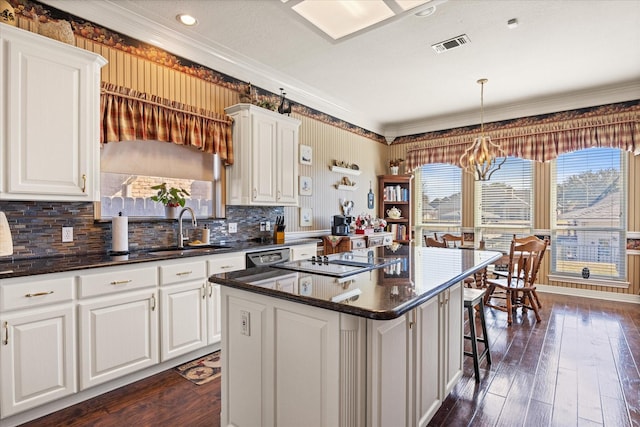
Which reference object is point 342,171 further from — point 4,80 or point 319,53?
point 4,80

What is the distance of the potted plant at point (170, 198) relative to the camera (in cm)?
304

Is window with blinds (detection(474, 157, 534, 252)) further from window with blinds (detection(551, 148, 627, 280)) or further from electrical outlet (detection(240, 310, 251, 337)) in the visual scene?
electrical outlet (detection(240, 310, 251, 337))

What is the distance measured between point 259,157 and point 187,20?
136 cm

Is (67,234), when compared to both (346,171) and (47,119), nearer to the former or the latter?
(47,119)

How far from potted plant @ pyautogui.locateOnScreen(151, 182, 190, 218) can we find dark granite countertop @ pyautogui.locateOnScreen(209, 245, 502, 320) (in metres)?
1.54

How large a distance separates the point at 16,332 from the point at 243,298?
1372mm

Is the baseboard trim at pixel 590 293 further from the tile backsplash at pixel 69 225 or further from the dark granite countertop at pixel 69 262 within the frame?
the tile backsplash at pixel 69 225

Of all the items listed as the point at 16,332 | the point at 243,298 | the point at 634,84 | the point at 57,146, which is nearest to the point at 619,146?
the point at 634,84

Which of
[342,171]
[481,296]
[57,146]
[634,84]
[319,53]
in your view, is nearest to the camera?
[57,146]

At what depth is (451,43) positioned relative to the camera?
3350mm

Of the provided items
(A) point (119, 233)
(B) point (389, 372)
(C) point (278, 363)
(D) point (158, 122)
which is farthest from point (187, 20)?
(B) point (389, 372)

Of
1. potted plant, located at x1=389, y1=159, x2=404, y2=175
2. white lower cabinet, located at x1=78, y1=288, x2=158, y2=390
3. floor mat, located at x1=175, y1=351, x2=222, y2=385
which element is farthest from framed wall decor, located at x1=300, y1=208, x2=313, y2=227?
white lower cabinet, located at x1=78, y1=288, x2=158, y2=390

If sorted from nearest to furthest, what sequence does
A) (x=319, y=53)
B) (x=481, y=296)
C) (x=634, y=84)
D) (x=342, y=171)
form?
(x=481, y=296), (x=319, y=53), (x=634, y=84), (x=342, y=171)

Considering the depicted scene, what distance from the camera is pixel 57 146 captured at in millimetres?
2252
